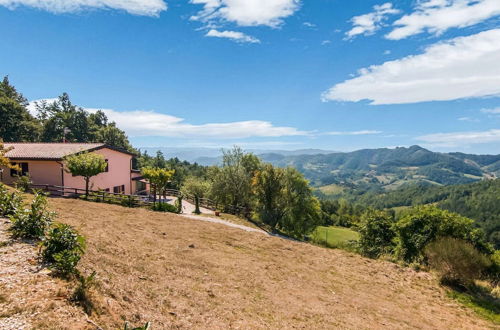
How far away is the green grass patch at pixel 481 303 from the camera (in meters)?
12.5

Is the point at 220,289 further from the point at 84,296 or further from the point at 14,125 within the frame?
the point at 14,125

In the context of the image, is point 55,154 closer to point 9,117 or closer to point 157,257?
point 157,257

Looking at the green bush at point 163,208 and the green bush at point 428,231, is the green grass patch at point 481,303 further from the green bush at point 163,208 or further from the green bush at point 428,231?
the green bush at point 163,208

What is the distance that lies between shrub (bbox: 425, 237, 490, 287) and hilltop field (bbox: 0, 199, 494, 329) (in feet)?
4.15

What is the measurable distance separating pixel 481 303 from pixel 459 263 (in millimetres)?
2079

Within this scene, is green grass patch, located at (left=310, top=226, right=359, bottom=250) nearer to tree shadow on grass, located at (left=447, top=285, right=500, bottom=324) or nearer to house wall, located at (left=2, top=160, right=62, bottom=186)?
tree shadow on grass, located at (left=447, top=285, right=500, bottom=324)

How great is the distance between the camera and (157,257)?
1175cm

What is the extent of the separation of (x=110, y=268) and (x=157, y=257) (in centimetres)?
319

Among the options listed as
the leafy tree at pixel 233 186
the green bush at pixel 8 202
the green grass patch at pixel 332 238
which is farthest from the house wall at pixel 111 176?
the green grass patch at pixel 332 238

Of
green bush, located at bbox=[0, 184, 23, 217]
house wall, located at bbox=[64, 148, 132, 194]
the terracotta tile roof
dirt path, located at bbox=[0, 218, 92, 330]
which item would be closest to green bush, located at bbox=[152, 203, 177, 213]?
house wall, located at bbox=[64, 148, 132, 194]

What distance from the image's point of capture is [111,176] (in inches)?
1319

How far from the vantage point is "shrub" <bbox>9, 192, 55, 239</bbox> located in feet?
26.0

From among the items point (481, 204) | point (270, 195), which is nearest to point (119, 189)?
point (270, 195)

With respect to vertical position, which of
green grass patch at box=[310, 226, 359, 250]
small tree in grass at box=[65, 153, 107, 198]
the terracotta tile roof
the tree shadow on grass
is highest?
the terracotta tile roof
